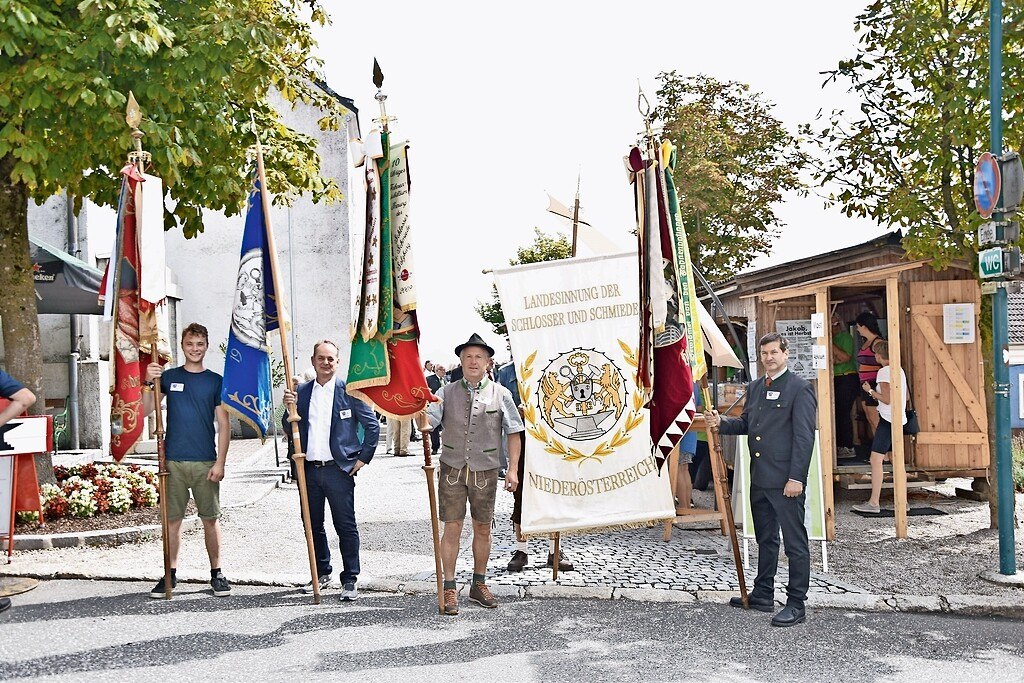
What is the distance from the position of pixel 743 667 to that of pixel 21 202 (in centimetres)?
934

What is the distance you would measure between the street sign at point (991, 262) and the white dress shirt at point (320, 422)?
535 cm

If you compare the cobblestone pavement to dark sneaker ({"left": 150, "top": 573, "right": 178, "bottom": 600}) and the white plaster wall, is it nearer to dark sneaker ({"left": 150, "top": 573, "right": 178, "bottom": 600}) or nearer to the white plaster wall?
dark sneaker ({"left": 150, "top": 573, "right": 178, "bottom": 600})

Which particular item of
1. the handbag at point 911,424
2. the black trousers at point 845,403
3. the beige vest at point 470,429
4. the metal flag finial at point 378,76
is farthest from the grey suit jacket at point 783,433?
the black trousers at point 845,403

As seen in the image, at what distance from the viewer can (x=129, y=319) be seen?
8.04 metres

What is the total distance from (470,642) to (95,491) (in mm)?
6056

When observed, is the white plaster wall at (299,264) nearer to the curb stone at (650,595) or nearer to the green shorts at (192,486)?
the green shorts at (192,486)

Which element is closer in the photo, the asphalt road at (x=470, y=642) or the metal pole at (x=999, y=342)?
the asphalt road at (x=470, y=642)

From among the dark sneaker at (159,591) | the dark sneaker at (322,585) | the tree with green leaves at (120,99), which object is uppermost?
the tree with green leaves at (120,99)

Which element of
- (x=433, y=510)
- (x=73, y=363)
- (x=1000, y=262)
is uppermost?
(x=1000, y=262)

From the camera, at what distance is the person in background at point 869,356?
1225 centimetres

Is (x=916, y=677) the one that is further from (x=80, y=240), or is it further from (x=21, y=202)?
(x=80, y=240)

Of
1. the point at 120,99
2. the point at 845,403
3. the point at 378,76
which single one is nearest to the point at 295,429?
the point at 378,76

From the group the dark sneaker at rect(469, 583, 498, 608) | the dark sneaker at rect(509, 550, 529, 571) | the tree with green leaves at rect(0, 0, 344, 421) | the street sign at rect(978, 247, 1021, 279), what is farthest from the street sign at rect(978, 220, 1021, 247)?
the tree with green leaves at rect(0, 0, 344, 421)

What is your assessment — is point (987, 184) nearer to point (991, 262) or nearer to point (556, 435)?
point (991, 262)
